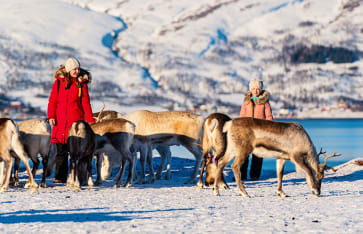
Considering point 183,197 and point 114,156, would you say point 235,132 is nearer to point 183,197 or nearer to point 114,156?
point 183,197

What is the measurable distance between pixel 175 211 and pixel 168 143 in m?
5.71

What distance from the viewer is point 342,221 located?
324 inches

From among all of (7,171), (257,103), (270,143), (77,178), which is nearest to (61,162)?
(77,178)

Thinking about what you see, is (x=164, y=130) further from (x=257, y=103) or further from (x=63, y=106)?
(x=63, y=106)

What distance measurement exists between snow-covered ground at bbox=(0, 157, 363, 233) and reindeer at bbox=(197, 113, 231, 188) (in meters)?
0.52

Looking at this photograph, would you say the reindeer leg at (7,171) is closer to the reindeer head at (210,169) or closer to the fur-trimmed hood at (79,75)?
the fur-trimmed hood at (79,75)

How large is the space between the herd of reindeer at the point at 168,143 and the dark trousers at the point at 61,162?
29 cm

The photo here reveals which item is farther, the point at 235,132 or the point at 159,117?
the point at 159,117

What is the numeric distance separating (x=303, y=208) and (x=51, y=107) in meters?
6.04

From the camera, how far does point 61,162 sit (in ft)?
41.2

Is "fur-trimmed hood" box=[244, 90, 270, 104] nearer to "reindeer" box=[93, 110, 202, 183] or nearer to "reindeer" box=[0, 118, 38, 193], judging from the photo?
"reindeer" box=[93, 110, 202, 183]

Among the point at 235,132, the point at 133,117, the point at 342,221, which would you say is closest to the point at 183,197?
the point at 235,132

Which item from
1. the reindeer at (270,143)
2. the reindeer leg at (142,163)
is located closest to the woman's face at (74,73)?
the reindeer leg at (142,163)

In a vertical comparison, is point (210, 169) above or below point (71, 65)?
below
